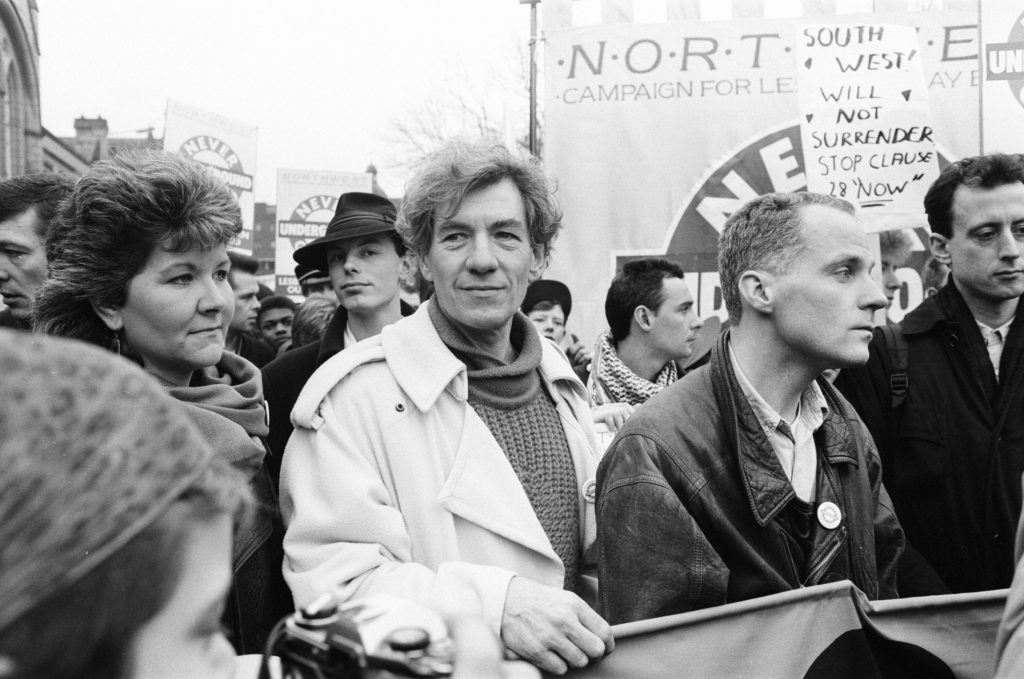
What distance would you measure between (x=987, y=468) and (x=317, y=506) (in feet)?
7.46

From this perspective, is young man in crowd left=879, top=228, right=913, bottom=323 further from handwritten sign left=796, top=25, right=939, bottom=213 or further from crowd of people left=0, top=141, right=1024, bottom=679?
crowd of people left=0, top=141, right=1024, bottom=679

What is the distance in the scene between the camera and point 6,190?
9.63 feet

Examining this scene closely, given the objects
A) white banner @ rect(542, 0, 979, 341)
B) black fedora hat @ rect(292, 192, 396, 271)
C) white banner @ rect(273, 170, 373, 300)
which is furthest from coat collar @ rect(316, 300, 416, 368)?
white banner @ rect(273, 170, 373, 300)

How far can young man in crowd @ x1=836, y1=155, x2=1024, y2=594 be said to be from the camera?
319cm

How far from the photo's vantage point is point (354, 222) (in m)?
4.30

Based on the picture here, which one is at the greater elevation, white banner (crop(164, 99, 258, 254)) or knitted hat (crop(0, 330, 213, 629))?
white banner (crop(164, 99, 258, 254))

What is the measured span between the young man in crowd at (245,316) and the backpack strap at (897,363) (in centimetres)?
390

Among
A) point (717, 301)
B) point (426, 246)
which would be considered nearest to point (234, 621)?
point (426, 246)

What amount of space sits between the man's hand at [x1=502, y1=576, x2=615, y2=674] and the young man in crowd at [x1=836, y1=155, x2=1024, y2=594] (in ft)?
5.81

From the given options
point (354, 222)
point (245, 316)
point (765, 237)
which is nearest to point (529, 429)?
point (765, 237)

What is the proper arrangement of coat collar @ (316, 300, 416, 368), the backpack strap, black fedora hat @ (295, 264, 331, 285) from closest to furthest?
the backpack strap, coat collar @ (316, 300, 416, 368), black fedora hat @ (295, 264, 331, 285)

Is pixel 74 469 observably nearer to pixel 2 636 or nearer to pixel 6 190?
pixel 2 636

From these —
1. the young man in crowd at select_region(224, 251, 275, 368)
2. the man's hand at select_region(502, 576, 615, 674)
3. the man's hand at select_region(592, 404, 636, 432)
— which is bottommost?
the man's hand at select_region(502, 576, 615, 674)

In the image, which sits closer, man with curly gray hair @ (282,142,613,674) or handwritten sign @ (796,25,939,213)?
man with curly gray hair @ (282,142,613,674)
